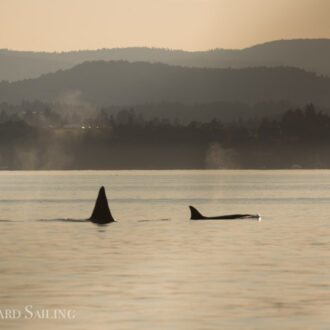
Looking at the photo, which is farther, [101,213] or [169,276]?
[101,213]

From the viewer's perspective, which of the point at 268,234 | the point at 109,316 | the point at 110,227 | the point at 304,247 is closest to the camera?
the point at 109,316

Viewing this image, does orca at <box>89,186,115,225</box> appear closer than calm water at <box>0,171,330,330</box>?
No

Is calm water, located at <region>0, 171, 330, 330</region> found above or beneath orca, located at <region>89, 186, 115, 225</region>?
beneath

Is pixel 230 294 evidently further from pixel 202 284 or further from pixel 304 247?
pixel 304 247

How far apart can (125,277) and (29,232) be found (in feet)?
78.5

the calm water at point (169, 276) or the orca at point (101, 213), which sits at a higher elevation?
the orca at point (101, 213)

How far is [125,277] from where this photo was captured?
38.4m

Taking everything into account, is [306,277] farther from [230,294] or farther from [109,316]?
[109,316]

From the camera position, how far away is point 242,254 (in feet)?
154

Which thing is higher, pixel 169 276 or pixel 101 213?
pixel 101 213

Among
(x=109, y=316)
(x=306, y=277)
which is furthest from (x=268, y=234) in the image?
(x=109, y=316)

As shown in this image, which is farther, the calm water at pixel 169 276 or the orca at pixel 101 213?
the orca at pixel 101 213

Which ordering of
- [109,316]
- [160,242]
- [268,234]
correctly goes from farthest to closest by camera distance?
[268,234]
[160,242]
[109,316]

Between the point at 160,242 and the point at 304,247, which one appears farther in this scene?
the point at 160,242
